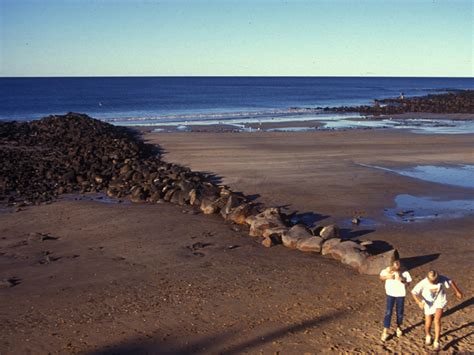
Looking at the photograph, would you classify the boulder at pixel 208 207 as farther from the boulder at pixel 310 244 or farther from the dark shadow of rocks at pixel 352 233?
the boulder at pixel 310 244

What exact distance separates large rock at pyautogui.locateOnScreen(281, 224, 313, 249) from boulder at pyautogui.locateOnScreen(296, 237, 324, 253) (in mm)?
119

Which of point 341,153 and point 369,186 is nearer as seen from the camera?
point 369,186

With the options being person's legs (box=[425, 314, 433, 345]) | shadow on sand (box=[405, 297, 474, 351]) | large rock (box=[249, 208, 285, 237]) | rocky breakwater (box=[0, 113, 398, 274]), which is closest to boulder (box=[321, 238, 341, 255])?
rocky breakwater (box=[0, 113, 398, 274])

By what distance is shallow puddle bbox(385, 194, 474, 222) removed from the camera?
1728 centimetres

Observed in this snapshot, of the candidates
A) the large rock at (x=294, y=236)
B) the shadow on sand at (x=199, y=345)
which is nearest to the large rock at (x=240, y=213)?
the large rock at (x=294, y=236)

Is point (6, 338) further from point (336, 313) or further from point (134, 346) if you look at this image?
point (336, 313)

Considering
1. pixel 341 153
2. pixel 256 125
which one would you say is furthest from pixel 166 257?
pixel 256 125

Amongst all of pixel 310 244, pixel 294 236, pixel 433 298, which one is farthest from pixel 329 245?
pixel 433 298

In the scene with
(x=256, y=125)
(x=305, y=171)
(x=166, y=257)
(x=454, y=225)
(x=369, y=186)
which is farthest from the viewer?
(x=256, y=125)

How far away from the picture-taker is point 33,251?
14.2 metres

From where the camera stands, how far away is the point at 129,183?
22250 mm

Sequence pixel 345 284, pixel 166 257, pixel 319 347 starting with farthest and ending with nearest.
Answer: pixel 166 257 → pixel 345 284 → pixel 319 347

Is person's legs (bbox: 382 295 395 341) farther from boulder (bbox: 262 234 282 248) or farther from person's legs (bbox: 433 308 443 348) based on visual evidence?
boulder (bbox: 262 234 282 248)

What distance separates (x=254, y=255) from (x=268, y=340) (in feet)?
15.3
